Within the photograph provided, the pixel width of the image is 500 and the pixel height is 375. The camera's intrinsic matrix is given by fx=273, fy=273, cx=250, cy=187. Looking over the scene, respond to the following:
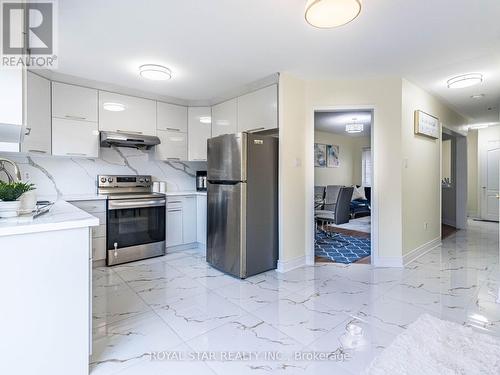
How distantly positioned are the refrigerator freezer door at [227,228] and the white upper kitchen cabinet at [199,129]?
1086 mm

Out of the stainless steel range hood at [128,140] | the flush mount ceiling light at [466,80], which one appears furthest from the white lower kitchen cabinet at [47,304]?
the flush mount ceiling light at [466,80]

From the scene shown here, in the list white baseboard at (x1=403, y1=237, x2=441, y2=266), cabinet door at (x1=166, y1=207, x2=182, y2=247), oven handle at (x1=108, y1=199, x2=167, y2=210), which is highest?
oven handle at (x1=108, y1=199, x2=167, y2=210)

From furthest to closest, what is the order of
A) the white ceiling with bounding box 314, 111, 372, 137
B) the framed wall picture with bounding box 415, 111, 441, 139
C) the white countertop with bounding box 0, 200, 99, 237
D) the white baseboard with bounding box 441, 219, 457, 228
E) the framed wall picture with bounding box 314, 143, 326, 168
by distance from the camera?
the framed wall picture with bounding box 314, 143, 326, 168
the white baseboard with bounding box 441, 219, 457, 228
the white ceiling with bounding box 314, 111, 372, 137
the framed wall picture with bounding box 415, 111, 441, 139
the white countertop with bounding box 0, 200, 99, 237

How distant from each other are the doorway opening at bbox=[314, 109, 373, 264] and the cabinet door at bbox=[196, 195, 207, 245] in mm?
1687

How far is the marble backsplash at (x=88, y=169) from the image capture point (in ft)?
11.0

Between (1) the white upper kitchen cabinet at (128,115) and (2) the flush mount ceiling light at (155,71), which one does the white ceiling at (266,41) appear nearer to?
(2) the flush mount ceiling light at (155,71)

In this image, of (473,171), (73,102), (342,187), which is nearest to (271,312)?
(342,187)

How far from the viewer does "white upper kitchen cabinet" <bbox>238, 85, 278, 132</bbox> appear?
3.26 meters

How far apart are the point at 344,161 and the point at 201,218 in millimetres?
5206

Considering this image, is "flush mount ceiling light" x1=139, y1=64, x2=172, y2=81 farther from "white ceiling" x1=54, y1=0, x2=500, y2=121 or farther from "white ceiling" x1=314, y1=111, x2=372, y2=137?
"white ceiling" x1=314, y1=111, x2=372, y2=137

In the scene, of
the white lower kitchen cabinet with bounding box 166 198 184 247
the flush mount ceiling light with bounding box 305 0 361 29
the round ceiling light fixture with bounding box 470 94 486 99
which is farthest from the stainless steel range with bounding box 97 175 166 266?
the round ceiling light fixture with bounding box 470 94 486 99

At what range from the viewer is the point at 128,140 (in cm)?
357

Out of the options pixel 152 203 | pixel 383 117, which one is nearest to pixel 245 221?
pixel 152 203

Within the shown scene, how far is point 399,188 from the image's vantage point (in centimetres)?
334
